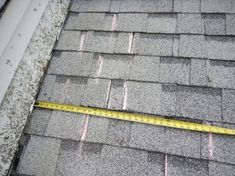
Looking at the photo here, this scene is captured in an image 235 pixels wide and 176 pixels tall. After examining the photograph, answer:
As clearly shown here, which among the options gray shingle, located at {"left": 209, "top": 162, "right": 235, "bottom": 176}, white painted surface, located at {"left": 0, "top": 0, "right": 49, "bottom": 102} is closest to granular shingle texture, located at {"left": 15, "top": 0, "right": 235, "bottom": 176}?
gray shingle, located at {"left": 209, "top": 162, "right": 235, "bottom": 176}

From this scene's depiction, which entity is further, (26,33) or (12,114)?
(26,33)

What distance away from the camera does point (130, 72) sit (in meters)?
2.58

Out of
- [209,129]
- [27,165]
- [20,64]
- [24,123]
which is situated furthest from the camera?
[20,64]

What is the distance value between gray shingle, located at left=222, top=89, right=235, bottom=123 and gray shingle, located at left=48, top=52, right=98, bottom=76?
136cm

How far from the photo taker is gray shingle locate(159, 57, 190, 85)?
244 cm

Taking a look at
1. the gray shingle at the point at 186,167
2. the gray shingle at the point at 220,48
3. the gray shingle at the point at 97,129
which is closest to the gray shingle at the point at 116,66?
the gray shingle at the point at 97,129

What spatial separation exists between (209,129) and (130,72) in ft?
3.15

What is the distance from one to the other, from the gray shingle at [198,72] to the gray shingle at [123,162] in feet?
2.87

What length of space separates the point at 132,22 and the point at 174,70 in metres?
0.80

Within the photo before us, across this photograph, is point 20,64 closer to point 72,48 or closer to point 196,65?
point 72,48

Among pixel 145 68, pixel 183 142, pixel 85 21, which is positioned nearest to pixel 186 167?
pixel 183 142

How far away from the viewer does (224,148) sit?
213cm

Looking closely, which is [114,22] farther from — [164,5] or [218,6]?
[218,6]

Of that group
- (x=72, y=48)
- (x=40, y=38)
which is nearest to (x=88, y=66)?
(x=72, y=48)
